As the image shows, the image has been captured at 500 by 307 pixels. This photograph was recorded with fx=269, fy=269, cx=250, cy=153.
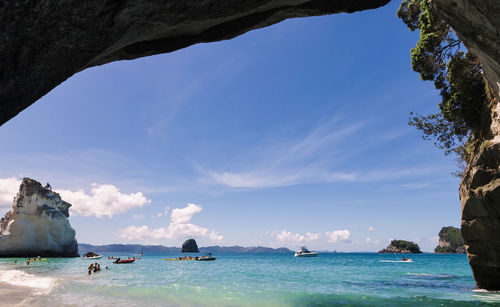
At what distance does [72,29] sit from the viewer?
3.94 m

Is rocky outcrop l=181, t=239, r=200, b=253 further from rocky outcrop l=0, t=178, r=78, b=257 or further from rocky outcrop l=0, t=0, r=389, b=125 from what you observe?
rocky outcrop l=0, t=0, r=389, b=125

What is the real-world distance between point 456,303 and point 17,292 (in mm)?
27965

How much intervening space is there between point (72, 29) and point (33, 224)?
91317 millimetres

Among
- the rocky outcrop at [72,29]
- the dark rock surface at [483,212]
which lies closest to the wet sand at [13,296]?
the rocky outcrop at [72,29]

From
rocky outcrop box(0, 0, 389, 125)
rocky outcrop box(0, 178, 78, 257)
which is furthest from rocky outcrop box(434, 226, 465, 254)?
rocky outcrop box(0, 0, 389, 125)

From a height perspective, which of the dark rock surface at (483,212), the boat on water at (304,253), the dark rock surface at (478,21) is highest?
the dark rock surface at (478,21)

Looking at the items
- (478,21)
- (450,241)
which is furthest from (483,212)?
(450,241)

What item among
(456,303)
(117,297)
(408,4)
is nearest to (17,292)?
(117,297)

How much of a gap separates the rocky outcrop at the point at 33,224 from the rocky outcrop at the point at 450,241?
186 meters

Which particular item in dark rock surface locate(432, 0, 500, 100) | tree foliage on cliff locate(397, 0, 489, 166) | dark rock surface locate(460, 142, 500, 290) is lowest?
dark rock surface locate(460, 142, 500, 290)

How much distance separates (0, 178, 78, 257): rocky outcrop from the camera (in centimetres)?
7056

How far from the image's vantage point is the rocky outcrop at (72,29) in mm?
3564

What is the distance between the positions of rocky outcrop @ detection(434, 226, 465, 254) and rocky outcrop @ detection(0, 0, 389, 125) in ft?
625

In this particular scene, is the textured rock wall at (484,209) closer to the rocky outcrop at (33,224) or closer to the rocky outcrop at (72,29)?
the rocky outcrop at (72,29)
